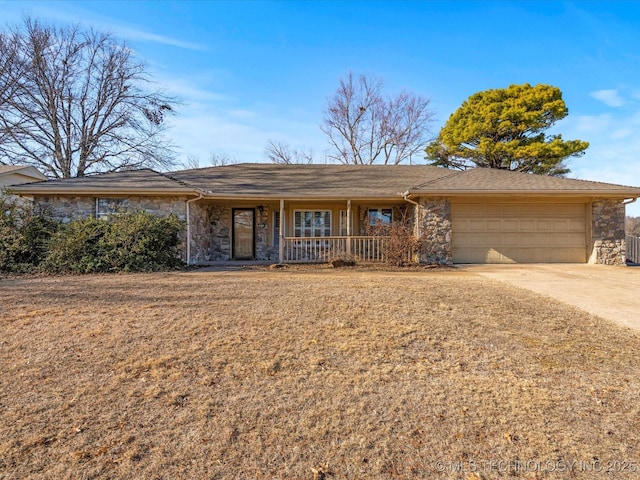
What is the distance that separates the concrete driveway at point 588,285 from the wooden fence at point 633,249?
3.14 meters

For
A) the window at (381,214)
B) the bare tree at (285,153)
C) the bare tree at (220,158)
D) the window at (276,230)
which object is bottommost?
the window at (276,230)

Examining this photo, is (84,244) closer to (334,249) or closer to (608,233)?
(334,249)

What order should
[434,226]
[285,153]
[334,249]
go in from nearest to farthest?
[434,226]
[334,249]
[285,153]

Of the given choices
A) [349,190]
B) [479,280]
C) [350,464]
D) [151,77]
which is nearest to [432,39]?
[349,190]

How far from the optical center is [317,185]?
42.0 ft

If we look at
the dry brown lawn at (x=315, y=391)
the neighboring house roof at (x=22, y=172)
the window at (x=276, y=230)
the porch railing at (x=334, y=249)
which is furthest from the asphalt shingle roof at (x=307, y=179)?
the neighboring house roof at (x=22, y=172)

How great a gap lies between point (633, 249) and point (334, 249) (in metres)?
10.5

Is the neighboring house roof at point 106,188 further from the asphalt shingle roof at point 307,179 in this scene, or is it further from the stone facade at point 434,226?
the stone facade at point 434,226

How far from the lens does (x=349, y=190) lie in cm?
1207

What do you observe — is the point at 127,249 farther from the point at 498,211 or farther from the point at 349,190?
the point at 498,211

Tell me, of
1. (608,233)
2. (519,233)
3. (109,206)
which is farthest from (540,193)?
(109,206)

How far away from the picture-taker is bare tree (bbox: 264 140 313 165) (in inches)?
1046

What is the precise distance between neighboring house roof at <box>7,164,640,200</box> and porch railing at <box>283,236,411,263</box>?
1.42 meters

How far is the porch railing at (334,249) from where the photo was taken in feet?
37.7
